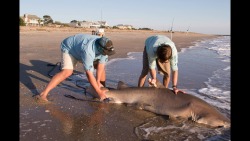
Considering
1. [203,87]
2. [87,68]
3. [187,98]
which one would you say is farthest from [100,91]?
[203,87]

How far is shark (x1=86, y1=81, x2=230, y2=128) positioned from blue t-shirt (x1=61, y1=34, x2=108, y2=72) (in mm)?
741

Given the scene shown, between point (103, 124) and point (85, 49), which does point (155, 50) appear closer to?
point (85, 49)

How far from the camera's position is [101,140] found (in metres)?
4.27

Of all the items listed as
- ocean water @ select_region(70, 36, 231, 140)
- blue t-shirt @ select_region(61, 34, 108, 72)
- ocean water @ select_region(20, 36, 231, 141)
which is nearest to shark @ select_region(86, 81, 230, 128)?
ocean water @ select_region(20, 36, 231, 141)

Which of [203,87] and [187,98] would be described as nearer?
[187,98]

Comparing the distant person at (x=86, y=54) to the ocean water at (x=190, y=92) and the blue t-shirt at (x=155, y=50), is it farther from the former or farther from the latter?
the ocean water at (x=190, y=92)

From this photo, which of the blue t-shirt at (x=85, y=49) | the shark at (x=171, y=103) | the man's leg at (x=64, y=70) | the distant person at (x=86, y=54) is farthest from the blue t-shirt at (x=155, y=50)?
the man's leg at (x=64, y=70)

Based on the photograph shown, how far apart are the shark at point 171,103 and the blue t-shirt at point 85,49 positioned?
74 cm

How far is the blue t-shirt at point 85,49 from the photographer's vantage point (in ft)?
19.0

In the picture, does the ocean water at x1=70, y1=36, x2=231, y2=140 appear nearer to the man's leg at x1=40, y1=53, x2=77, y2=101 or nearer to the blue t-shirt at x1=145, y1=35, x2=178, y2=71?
the blue t-shirt at x1=145, y1=35, x2=178, y2=71
